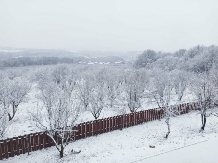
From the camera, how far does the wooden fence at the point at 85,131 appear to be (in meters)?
12.4

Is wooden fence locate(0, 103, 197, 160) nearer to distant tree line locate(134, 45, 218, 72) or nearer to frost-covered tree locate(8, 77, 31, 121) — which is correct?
frost-covered tree locate(8, 77, 31, 121)

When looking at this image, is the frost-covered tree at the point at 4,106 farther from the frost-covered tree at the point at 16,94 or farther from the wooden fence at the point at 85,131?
the wooden fence at the point at 85,131

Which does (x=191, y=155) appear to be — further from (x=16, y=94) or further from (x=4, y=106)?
(x=16, y=94)

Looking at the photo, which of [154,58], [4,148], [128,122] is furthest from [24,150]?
[154,58]

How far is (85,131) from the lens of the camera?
51.1 ft

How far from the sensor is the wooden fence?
40.6ft

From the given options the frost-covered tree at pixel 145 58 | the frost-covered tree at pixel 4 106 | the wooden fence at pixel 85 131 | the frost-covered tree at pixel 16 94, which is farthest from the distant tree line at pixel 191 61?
the frost-covered tree at pixel 4 106

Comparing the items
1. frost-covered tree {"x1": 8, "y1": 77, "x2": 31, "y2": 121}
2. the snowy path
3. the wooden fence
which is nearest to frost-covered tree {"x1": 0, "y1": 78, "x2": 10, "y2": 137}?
frost-covered tree {"x1": 8, "y1": 77, "x2": 31, "y2": 121}

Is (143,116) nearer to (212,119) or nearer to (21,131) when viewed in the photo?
(212,119)

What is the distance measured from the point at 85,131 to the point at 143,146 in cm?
441

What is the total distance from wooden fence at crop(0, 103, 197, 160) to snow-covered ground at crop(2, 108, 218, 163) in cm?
38

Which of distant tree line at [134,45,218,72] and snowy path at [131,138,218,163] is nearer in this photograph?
snowy path at [131,138,218,163]

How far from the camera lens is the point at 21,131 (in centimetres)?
1722

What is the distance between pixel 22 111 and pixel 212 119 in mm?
19653
